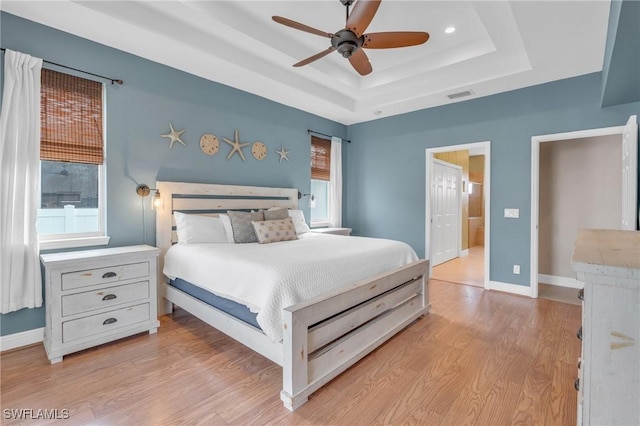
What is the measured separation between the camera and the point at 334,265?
236 cm

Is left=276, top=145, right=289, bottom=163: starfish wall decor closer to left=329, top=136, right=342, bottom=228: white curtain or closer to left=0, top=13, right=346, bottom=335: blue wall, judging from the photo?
left=0, top=13, right=346, bottom=335: blue wall

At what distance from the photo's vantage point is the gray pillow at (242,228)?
3.40 meters

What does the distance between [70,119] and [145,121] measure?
2.09 ft

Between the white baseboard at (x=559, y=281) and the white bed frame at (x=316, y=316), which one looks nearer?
the white bed frame at (x=316, y=316)

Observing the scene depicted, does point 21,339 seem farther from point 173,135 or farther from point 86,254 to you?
point 173,135

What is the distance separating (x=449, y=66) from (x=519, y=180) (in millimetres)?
1767

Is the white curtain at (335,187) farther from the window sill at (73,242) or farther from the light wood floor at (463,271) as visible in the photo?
the window sill at (73,242)

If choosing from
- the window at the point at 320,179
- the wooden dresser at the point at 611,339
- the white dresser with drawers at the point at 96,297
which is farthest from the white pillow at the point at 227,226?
the wooden dresser at the point at 611,339

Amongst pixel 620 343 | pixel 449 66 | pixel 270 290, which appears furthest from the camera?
pixel 449 66

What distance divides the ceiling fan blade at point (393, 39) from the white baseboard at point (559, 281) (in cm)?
418

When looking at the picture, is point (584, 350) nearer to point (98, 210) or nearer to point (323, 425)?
point (323, 425)

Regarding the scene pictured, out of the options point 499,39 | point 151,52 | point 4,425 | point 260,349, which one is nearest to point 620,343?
point 260,349

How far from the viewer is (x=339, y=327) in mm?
2168

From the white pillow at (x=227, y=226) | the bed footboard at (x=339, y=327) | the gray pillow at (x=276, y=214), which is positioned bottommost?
the bed footboard at (x=339, y=327)
